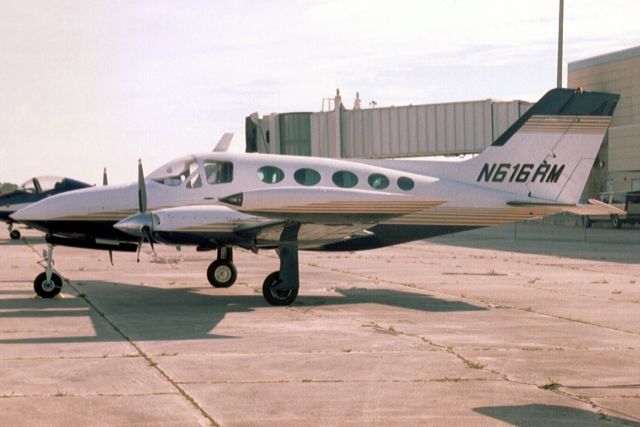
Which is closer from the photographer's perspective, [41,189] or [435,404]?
[435,404]

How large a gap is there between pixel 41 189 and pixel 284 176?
24964 millimetres

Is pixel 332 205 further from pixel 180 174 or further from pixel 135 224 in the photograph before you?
pixel 180 174

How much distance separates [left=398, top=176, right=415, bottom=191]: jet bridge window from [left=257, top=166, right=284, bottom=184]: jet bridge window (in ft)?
8.67

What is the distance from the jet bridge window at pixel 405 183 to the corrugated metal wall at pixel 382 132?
1790 inches

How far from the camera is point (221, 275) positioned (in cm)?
2297

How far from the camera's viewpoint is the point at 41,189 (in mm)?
43094

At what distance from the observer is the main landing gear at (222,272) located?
23.0m

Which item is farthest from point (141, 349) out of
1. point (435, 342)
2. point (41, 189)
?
point (41, 189)

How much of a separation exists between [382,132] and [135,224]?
51.4 m

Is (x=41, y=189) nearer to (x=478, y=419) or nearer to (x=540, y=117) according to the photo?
(x=540, y=117)

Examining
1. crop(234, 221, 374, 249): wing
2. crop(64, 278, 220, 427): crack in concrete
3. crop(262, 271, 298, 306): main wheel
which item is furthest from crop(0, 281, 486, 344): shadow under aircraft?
crop(234, 221, 374, 249): wing

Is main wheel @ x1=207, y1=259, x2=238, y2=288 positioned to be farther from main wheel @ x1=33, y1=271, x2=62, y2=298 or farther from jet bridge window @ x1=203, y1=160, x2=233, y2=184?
main wheel @ x1=33, y1=271, x2=62, y2=298

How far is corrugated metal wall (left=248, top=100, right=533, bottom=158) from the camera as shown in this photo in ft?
Answer: 220

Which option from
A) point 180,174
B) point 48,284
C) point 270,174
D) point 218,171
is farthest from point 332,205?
point 48,284
